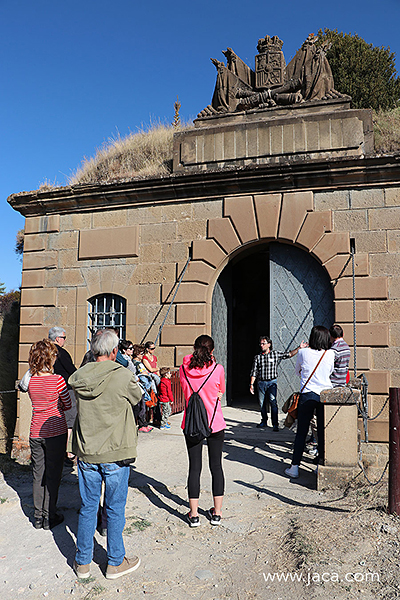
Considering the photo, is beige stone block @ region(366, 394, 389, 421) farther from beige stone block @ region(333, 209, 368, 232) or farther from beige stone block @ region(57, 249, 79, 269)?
beige stone block @ region(57, 249, 79, 269)

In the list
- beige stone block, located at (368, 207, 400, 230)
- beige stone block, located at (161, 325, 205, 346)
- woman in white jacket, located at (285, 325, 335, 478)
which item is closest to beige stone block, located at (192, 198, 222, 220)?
beige stone block, located at (161, 325, 205, 346)

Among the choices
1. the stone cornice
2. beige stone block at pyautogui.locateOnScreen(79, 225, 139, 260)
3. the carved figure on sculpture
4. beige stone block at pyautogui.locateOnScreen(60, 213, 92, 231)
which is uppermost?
the carved figure on sculpture

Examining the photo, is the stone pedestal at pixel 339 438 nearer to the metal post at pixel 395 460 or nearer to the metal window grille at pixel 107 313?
the metal post at pixel 395 460

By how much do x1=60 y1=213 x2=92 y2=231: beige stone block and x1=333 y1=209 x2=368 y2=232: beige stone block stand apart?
5.50 meters

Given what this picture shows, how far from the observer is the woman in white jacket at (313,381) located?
5793mm

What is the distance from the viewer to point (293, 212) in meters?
9.23

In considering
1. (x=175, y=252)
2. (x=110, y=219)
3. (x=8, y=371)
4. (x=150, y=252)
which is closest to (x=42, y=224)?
(x=110, y=219)

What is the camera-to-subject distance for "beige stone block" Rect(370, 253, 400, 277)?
336 inches

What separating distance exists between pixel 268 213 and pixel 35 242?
5658 millimetres

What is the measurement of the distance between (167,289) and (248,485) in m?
5.04

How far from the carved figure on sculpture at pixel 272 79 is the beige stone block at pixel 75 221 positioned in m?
3.49

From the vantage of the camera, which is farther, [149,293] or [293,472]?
[149,293]

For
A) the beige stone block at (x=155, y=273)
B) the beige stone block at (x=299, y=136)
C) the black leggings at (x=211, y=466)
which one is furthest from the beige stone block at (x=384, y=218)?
the black leggings at (x=211, y=466)

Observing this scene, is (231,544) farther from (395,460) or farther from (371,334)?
(371,334)
